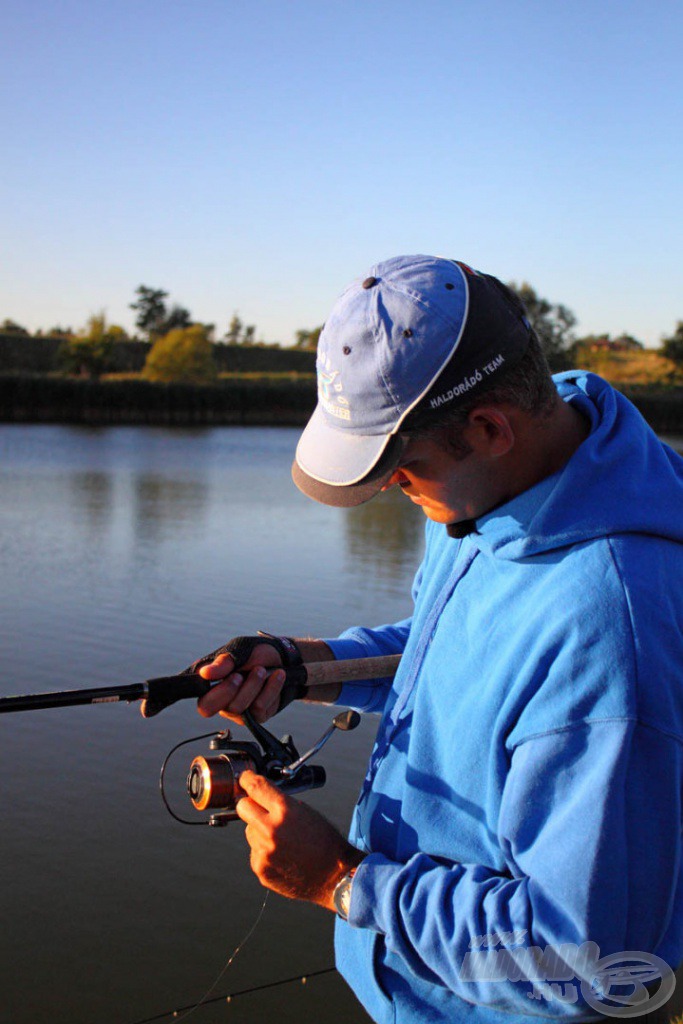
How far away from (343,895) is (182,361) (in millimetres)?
53755

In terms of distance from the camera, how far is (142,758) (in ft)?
18.5

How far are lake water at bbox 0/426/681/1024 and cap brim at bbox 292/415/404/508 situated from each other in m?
2.72

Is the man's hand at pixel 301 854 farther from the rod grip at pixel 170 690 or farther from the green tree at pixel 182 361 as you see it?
the green tree at pixel 182 361

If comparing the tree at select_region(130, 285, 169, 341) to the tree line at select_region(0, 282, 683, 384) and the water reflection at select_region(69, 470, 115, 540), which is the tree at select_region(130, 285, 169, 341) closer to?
the tree line at select_region(0, 282, 683, 384)

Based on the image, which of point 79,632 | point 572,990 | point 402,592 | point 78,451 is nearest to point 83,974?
point 572,990

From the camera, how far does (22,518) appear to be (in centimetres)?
1441

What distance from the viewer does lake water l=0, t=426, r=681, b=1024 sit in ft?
12.8

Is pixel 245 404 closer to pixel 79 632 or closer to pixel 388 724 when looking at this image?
pixel 79 632

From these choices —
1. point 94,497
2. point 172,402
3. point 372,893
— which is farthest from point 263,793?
point 172,402

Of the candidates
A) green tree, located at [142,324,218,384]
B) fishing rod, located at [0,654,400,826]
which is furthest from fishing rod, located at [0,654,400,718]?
green tree, located at [142,324,218,384]

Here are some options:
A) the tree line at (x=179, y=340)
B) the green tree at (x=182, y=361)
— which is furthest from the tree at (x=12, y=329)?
the green tree at (x=182, y=361)

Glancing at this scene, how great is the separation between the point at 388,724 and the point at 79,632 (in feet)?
22.2

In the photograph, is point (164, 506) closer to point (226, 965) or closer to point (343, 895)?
point (226, 965)

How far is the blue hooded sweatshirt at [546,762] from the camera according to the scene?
130 centimetres
